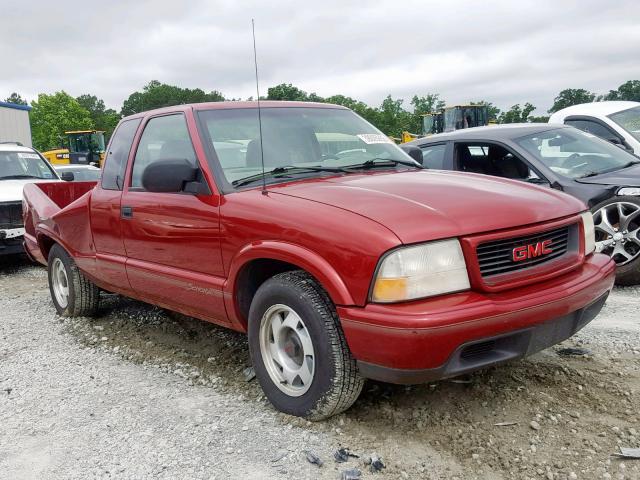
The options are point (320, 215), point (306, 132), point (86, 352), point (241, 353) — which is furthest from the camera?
point (86, 352)

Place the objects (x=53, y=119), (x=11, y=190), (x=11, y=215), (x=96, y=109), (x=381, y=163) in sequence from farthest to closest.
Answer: (x=96, y=109) → (x=53, y=119) → (x=11, y=190) → (x=11, y=215) → (x=381, y=163)

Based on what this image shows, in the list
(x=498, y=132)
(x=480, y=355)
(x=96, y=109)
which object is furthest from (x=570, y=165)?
(x=96, y=109)

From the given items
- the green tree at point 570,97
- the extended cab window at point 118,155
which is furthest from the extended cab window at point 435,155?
the green tree at point 570,97

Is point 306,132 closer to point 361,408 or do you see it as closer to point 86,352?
point 361,408

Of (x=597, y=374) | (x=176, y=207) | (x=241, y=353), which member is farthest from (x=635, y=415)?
(x=176, y=207)

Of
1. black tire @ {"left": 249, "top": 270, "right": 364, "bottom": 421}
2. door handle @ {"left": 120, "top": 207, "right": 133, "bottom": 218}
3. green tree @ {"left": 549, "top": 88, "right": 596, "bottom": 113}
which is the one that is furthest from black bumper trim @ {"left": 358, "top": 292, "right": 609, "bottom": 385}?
green tree @ {"left": 549, "top": 88, "right": 596, "bottom": 113}

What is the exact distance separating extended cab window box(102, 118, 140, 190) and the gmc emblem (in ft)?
9.60

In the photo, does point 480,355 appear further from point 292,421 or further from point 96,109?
point 96,109

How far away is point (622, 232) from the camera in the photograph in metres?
5.41

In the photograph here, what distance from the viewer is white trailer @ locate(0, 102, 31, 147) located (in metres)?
28.2

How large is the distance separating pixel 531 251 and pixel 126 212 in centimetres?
277

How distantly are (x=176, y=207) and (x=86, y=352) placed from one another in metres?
1.63

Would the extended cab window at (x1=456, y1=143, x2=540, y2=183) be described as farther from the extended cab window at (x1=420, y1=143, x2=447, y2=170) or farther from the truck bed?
the truck bed

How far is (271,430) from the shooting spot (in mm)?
3137
